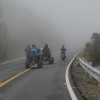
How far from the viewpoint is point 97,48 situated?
70.9 feet

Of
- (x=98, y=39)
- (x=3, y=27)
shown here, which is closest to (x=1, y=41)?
(x=3, y=27)

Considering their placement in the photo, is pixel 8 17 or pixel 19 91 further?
pixel 8 17

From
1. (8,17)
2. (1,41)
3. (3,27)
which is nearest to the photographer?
(1,41)

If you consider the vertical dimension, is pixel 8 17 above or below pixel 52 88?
above

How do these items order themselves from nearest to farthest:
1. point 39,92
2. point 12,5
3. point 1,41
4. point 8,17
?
point 39,92
point 1,41
point 8,17
point 12,5

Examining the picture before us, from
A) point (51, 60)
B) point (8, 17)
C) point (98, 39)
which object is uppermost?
point (8, 17)

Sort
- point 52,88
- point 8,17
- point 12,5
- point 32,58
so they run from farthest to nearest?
point 12,5
point 8,17
point 32,58
point 52,88

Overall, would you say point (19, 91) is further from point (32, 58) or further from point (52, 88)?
point (32, 58)

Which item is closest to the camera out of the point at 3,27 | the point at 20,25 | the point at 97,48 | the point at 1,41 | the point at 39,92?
the point at 39,92

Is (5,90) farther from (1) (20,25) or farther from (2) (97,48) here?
(1) (20,25)

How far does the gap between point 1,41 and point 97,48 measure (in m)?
22.4

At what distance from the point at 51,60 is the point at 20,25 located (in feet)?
174

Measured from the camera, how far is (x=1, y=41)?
39.8m

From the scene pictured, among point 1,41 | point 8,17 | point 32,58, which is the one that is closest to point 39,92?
point 32,58
